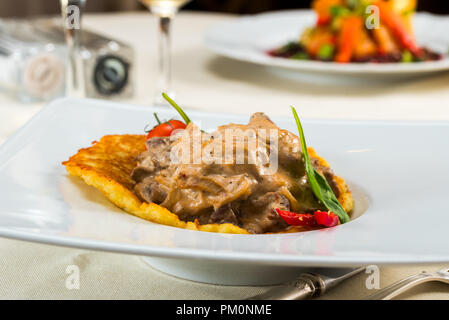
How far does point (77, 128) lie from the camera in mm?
1894

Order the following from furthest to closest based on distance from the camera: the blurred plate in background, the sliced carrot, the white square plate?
the sliced carrot, the blurred plate in background, the white square plate

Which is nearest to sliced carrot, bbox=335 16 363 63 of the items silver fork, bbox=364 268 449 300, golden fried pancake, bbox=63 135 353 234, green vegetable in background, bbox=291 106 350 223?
golden fried pancake, bbox=63 135 353 234

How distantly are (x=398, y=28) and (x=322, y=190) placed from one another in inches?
87.7

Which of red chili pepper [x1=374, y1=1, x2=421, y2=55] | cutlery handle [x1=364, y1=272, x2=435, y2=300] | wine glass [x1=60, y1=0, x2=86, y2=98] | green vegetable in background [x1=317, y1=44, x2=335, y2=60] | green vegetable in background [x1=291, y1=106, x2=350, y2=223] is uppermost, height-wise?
red chili pepper [x1=374, y1=1, x2=421, y2=55]

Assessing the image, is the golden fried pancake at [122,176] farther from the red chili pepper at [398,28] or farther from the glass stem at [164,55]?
Answer: the red chili pepper at [398,28]

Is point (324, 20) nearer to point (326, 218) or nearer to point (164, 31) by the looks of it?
point (164, 31)

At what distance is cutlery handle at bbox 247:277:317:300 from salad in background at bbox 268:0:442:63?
7.08 feet

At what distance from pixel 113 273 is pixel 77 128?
1.98 feet

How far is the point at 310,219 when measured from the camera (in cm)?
142

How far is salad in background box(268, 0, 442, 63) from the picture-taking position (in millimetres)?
3355

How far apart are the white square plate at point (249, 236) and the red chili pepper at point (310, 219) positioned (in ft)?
0.15

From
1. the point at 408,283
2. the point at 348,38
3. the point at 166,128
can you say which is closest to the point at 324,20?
the point at 348,38

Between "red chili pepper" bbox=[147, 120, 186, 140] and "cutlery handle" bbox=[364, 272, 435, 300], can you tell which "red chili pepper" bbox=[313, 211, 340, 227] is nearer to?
"cutlery handle" bbox=[364, 272, 435, 300]
